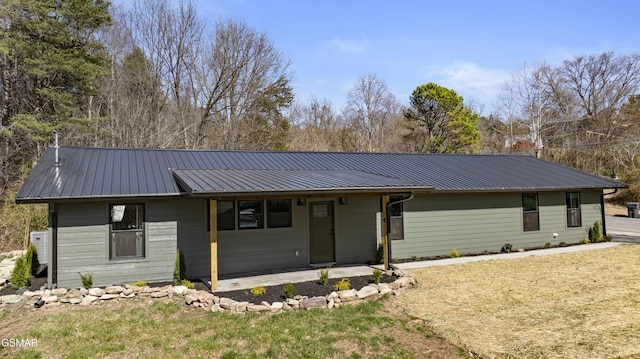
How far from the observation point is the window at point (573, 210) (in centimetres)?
1359

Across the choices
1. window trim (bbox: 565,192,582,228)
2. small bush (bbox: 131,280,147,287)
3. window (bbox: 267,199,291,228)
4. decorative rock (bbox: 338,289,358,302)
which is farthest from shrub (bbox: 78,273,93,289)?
window trim (bbox: 565,192,582,228)

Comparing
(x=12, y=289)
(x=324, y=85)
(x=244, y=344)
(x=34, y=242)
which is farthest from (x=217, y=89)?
(x=244, y=344)

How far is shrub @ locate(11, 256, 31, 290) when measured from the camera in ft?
25.9

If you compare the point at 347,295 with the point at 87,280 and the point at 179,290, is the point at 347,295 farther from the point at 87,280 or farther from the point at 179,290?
the point at 87,280

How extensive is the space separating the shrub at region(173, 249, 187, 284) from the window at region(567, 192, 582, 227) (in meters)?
13.0

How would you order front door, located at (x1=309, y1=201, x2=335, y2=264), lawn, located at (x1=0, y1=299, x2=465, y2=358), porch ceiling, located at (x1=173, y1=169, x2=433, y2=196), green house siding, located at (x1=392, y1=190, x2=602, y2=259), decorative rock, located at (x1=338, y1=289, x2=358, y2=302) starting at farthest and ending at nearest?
green house siding, located at (x1=392, y1=190, x2=602, y2=259)
front door, located at (x1=309, y1=201, x2=335, y2=264)
porch ceiling, located at (x1=173, y1=169, x2=433, y2=196)
decorative rock, located at (x1=338, y1=289, x2=358, y2=302)
lawn, located at (x1=0, y1=299, x2=465, y2=358)

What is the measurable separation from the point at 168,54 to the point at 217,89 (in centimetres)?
332

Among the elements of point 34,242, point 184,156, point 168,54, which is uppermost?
point 168,54

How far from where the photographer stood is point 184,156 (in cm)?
1124

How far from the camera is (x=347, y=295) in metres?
7.16

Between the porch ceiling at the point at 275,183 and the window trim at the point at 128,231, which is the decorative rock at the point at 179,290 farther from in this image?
the porch ceiling at the point at 275,183

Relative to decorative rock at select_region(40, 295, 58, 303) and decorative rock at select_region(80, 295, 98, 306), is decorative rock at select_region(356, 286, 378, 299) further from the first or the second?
decorative rock at select_region(40, 295, 58, 303)

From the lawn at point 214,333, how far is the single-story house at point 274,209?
1.61 metres

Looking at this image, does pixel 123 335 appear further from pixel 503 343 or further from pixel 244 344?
pixel 503 343
